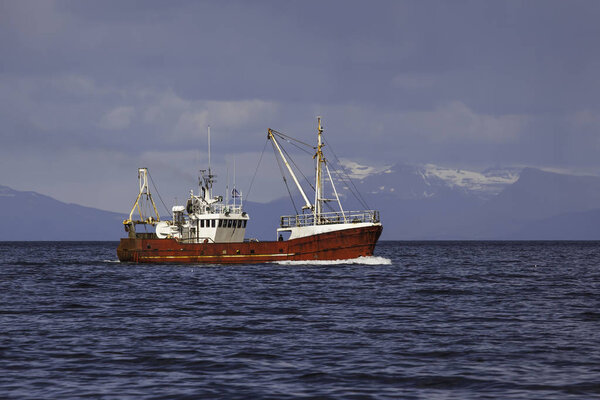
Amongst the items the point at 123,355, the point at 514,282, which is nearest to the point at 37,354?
the point at 123,355

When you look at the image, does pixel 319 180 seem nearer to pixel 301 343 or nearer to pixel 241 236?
pixel 241 236

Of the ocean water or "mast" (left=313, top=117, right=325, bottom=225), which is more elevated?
"mast" (left=313, top=117, right=325, bottom=225)

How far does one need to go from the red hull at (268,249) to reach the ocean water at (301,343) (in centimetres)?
2390

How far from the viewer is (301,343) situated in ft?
81.8

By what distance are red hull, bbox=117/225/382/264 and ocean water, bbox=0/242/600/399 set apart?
23.9m

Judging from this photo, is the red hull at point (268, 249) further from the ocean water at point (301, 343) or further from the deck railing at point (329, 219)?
the ocean water at point (301, 343)

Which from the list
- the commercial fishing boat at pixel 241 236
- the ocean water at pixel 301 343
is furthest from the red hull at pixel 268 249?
the ocean water at pixel 301 343

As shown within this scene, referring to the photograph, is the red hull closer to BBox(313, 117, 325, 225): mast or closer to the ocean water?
BBox(313, 117, 325, 225): mast

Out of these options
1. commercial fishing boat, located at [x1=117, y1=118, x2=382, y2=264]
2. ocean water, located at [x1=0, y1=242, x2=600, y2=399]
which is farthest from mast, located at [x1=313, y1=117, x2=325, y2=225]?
ocean water, located at [x1=0, y1=242, x2=600, y2=399]

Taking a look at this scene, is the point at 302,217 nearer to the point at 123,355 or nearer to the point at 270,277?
the point at 270,277

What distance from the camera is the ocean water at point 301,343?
1853 cm

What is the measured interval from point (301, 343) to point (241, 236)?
5319 cm

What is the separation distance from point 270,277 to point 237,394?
1569 inches

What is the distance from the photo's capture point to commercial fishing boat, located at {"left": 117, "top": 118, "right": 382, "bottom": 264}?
235ft
